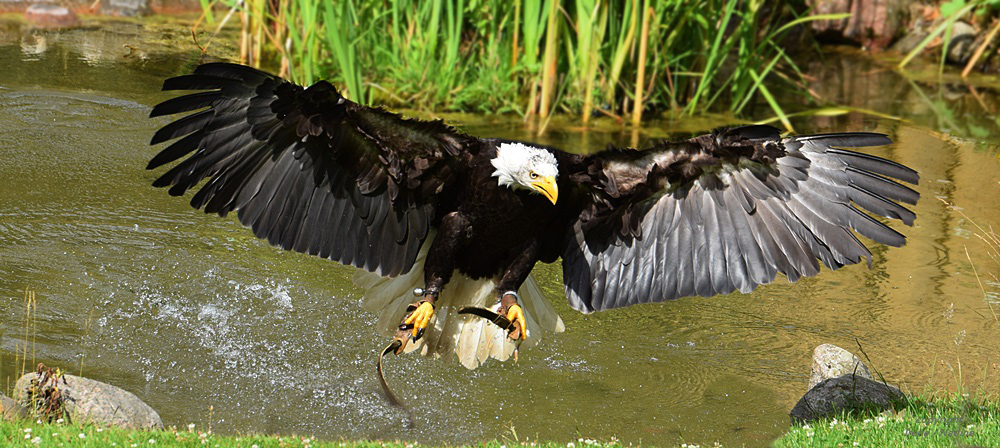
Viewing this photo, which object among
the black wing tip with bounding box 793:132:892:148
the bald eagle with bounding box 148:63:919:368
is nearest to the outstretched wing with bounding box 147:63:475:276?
the bald eagle with bounding box 148:63:919:368

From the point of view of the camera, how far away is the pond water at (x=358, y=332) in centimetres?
464

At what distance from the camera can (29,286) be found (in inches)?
211

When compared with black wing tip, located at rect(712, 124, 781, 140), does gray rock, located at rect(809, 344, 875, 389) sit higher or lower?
lower

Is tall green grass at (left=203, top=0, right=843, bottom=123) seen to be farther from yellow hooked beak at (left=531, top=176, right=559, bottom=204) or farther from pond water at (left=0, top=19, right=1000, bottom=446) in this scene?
yellow hooked beak at (left=531, top=176, right=559, bottom=204)

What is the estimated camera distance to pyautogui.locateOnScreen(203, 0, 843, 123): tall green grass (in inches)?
323

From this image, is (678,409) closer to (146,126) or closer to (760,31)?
(146,126)

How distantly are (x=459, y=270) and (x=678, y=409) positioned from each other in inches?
46.4

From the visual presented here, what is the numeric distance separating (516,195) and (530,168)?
24 centimetres

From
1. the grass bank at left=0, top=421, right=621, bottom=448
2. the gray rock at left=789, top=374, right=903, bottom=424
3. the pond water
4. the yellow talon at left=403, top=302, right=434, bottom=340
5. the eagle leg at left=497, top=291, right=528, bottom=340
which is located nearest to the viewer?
the grass bank at left=0, top=421, right=621, bottom=448

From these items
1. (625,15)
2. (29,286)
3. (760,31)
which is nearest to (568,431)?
(29,286)

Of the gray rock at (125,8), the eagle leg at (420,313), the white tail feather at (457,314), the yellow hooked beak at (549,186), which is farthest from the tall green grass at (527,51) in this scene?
the yellow hooked beak at (549,186)

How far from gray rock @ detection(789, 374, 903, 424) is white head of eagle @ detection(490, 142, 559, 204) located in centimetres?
162

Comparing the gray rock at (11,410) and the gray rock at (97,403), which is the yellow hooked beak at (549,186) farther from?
the gray rock at (11,410)

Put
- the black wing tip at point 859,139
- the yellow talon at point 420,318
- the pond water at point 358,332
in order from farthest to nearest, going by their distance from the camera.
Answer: the pond water at point 358,332
the yellow talon at point 420,318
the black wing tip at point 859,139
